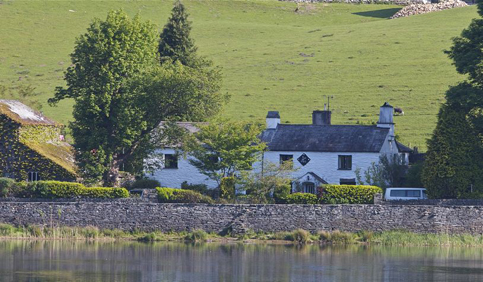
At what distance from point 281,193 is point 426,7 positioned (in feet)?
308

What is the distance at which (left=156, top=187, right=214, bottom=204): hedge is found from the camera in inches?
2339

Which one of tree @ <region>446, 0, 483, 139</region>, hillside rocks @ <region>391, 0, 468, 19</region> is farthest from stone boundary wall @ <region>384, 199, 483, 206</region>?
hillside rocks @ <region>391, 0, 468, 19</region>

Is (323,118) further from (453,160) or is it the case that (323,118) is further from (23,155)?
(23,155)

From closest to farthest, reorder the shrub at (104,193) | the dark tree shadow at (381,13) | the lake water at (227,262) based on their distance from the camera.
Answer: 1. the lake water at (227,262)
2. the shrub at (104,193)
3. the dark tree shadow at (381,13)

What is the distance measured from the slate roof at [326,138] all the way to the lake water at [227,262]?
1400 cm

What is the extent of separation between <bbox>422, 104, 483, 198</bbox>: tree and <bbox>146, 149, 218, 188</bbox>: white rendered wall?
15.4 metres

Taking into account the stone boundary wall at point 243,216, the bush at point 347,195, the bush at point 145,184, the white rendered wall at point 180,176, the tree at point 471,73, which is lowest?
the stone boundary wall at point 243,216

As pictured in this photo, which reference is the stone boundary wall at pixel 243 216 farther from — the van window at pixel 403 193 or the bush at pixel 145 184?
the bush at pixel 145 184

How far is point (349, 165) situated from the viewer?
6794 cm

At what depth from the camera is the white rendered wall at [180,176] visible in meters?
69.1

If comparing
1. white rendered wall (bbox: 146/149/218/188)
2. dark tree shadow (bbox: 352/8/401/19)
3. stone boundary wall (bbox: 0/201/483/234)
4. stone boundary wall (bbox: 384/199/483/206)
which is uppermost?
dark tree shadow (bbox: 352/8/401/19)

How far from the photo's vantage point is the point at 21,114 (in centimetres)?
6825

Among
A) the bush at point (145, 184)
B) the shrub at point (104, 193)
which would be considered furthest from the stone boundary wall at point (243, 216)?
the bush at point (145, 184)

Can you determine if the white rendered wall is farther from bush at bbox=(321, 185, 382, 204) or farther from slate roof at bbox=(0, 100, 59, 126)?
bush at bbox=(321, 185, 382, 204)
